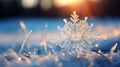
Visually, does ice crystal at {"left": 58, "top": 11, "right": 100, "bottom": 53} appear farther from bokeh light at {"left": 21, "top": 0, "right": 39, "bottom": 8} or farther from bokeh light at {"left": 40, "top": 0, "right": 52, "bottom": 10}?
bokeh light at {"left": 21, "top": 0, "right": 39, "bottom": 8}

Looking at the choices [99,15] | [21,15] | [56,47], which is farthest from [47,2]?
[56,47]

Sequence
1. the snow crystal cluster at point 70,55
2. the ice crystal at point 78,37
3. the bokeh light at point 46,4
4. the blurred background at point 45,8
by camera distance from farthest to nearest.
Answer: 1. the bokeh light at point 46,4
2. the blurred background at point 45,8
3. the ice crystal at point 78,37
4. the snow crystal cluster at point 70,55

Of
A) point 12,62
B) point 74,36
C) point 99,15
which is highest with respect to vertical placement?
point 99,15

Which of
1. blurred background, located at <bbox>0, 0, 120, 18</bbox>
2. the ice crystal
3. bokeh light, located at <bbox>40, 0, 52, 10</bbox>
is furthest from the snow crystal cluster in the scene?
bokeh light, located at <bbox>40, 0, 52, 10</bbox>

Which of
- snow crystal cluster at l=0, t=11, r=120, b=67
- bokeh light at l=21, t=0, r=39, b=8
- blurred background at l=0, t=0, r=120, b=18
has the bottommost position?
snow crystal cluster at l=0, t=11, r=120, b=67

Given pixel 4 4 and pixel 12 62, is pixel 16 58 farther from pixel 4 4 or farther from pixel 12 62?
pixel 4 4

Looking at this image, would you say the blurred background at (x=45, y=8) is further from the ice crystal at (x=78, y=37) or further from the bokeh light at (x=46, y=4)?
the ice crystal at (x=78, y=37)

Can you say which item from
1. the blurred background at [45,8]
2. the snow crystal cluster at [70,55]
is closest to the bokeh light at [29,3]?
the blurred background at [45,8]

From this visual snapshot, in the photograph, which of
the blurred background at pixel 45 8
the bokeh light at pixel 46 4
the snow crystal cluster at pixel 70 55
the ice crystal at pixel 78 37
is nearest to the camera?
the snow crystal cluster at pixel 70 55
